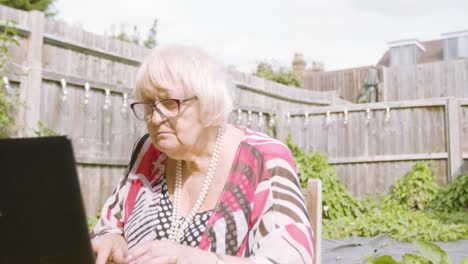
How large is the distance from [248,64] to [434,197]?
9.52m

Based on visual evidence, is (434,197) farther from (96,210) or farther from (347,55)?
(347,55)

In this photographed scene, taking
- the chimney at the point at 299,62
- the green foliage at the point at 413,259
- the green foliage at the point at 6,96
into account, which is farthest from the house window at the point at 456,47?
the green foliage at the point at 413,259

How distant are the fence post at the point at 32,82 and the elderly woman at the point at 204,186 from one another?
3.23m

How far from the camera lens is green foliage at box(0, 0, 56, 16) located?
43.2ft

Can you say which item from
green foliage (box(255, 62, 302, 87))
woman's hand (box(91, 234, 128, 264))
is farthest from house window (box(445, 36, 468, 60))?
woman's hand (box(91, 234, 128, 264))

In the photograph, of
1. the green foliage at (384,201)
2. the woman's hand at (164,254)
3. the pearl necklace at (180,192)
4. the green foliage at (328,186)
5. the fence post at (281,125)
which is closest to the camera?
the woman's hand at (164,254)

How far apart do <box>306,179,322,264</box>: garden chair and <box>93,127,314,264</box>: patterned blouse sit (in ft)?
0.53

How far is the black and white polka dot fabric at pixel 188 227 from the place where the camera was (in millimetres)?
1445

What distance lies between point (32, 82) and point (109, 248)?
3576 millimetres

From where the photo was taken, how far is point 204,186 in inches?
60.2

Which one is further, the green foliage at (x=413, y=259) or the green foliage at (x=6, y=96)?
the green foliage at (x=6, y=96)

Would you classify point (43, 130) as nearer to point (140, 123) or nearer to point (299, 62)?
point (140, 123)

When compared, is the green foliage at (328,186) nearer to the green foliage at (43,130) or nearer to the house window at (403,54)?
the green foliage at (43,130)

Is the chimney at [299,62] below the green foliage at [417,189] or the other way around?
the other way around
